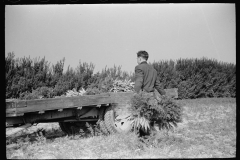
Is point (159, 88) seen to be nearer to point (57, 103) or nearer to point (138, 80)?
point (138, 80)

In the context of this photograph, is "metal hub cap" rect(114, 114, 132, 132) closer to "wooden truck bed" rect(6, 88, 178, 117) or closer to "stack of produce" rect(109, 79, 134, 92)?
"wooden truck bed" rect(6, 88, 178, 117)

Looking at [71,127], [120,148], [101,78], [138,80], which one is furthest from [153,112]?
[101,78]

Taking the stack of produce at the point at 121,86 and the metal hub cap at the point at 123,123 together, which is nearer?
the metal hub cap at the point at 123,123

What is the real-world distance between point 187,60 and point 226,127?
8757 millimetres

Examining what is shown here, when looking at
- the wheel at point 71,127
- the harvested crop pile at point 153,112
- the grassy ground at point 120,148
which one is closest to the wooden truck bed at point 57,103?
the harvested crop pile at point 153,112

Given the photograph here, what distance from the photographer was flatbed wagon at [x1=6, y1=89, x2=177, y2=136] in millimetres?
3204

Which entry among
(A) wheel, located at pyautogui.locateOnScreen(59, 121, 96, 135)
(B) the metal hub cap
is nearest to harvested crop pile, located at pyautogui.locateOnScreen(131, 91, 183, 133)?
(B) the metal hub cap

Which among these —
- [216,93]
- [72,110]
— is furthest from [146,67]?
[216,93]

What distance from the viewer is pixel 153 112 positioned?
371 centimetres

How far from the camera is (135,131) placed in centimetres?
Result: 373

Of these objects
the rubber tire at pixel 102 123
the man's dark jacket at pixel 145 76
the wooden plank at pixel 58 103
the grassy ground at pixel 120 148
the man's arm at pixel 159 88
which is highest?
the man's dark jacket at pixel 145 76

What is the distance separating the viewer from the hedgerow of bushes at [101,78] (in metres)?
6.62

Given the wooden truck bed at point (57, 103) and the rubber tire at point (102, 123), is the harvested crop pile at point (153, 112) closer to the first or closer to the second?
the wooden truck bed at point (57, 103)

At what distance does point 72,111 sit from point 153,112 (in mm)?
1759
